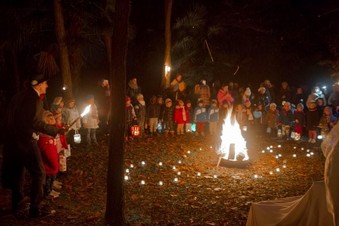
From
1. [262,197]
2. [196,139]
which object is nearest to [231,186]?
[262,197]

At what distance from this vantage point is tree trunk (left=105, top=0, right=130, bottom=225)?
651 centimetres

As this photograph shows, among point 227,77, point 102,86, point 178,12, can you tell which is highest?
point 178,12

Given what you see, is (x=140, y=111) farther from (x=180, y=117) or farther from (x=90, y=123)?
(x=90, y=123)

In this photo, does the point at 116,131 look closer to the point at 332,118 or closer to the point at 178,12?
the point at 332,118

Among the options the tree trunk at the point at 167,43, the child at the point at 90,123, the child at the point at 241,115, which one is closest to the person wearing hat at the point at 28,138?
the child at the point at 90,123

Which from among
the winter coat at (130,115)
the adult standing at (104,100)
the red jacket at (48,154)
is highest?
the adult standing at (104,100)

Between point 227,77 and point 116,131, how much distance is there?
17.9m

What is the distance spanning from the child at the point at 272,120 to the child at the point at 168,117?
3.61 m

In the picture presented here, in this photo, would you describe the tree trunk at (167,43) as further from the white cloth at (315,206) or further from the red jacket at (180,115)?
the white cloth at (315,206)

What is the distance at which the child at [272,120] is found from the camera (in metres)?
15.7

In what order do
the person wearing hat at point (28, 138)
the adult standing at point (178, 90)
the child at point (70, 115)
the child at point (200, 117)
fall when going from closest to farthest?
the person wearing hat at point (28, 138), the child at point (70, 115), the child at point (200, 117), the adult standing at point (178, 90)

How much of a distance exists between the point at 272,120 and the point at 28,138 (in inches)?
424

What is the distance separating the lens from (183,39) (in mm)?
20391

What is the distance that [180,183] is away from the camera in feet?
30.9
